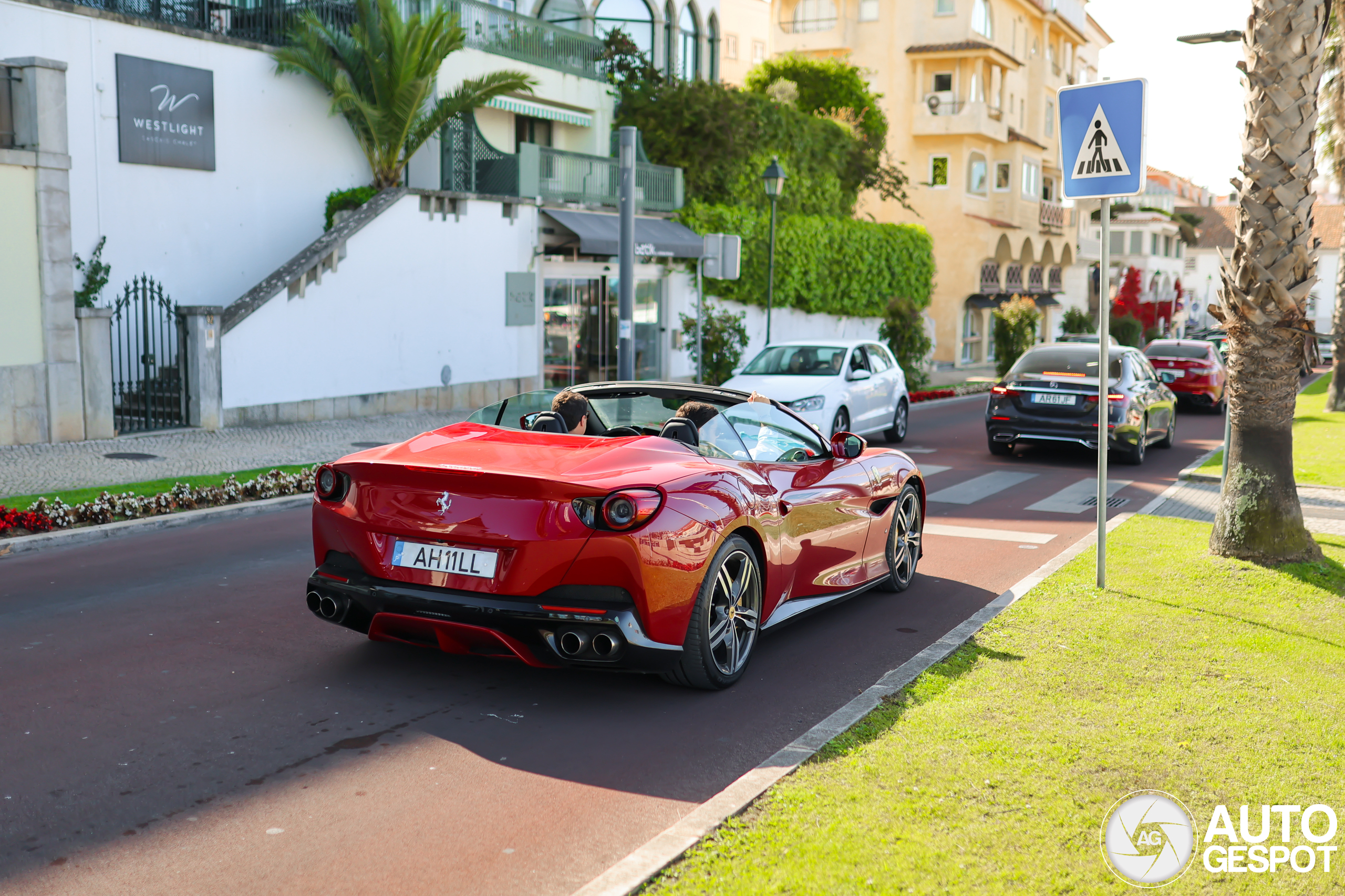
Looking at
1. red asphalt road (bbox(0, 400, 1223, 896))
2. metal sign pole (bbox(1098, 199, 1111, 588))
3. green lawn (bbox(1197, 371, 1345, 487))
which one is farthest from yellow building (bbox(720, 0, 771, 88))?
red asphalt road (bbox(0, 400, 1223, 896))

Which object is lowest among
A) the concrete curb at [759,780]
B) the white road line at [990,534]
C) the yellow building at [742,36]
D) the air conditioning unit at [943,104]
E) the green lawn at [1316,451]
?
the white road line at [990,534]

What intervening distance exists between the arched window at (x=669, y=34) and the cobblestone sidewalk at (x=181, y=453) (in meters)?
17.7

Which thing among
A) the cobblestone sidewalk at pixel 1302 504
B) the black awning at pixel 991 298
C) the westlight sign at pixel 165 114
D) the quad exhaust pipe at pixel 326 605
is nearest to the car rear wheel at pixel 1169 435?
the cobblestone sidewalk at pixel 1302 504

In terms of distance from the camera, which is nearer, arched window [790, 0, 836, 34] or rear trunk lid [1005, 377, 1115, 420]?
rear trunk lid [1005, 377, 1115, 420]

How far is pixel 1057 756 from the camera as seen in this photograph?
4.78 m

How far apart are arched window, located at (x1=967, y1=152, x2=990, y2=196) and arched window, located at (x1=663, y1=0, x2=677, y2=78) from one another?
61.6 feet

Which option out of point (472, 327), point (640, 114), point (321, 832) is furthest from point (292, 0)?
point (321, 832)

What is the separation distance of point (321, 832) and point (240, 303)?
1498cm

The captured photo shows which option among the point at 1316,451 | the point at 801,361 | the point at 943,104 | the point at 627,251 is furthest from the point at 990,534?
the point at 943,104

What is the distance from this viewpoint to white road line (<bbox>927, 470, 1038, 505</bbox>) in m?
12.6

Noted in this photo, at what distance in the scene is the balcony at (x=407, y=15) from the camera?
20859 mm

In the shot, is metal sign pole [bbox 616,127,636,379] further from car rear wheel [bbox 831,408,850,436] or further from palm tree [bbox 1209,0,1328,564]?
palm tree [bbox 1209,0,1328,564]

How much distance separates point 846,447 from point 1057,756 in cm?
273

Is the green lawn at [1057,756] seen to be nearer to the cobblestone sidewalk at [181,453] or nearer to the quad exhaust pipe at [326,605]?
the quad exhaust pipe at [326,605]
